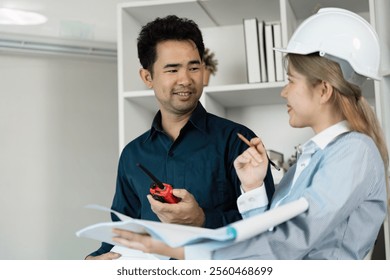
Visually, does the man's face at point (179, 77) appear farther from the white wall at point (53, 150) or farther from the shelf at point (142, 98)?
the white wall at point (53, 150)

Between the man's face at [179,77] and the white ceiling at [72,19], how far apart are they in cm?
124

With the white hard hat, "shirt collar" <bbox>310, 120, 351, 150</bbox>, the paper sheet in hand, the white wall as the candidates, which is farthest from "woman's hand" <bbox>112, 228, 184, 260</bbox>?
the white wall

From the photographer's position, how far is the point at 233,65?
2928 mm

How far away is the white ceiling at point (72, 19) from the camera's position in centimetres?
294

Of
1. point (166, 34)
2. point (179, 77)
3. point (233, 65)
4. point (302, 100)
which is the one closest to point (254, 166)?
point (302, 100)

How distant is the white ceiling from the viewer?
9.64 feet

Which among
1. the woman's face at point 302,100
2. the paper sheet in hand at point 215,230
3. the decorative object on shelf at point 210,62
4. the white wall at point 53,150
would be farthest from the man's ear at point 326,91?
the white wall at point 53,150

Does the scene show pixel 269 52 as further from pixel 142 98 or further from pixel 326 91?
pixel 326 91

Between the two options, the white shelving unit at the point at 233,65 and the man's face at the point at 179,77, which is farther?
the white shelving unit at the point at 233,65

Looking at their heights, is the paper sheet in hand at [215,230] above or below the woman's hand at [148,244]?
above

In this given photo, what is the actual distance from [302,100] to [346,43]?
17 centimetres

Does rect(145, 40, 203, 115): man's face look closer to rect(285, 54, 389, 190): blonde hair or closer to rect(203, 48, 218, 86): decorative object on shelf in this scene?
rect(285, 54, 389, 190): blonde hair

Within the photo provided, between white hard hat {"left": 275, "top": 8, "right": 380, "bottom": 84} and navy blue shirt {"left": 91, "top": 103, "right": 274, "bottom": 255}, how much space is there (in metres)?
0.57
